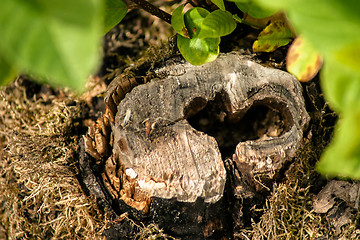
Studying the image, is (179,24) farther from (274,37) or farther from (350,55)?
(350,55)

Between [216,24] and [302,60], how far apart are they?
0.96ft

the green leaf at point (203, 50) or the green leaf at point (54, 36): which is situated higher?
the green leaf at point (54, 36)

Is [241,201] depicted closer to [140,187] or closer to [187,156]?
[187,156]


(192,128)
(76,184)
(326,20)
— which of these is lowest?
(76,184)

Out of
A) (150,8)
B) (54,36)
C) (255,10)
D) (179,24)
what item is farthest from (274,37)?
(54,36)

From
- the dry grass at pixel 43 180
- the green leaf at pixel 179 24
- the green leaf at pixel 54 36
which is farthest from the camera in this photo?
the dry grass at pixel 43 180

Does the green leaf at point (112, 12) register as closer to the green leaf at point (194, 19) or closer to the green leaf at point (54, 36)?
the green leaf at point (194, 19)

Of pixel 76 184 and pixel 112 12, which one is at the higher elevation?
pixel 112 12

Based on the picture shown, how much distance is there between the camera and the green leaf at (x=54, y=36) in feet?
1.55

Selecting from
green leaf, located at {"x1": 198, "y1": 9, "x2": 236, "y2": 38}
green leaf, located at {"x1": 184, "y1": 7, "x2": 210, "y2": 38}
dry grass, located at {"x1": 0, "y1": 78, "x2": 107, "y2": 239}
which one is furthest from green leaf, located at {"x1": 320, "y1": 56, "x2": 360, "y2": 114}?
dry grass, located at {"x1": 0, "y1": 78, "x2": 107, "y2": 239}

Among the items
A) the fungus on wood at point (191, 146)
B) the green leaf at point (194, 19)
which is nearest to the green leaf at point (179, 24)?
the green leaf at point (194, 19)

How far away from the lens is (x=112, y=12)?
42.6 inches

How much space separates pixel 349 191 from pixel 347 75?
0.73 m

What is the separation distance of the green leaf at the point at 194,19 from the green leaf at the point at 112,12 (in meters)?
0.23
